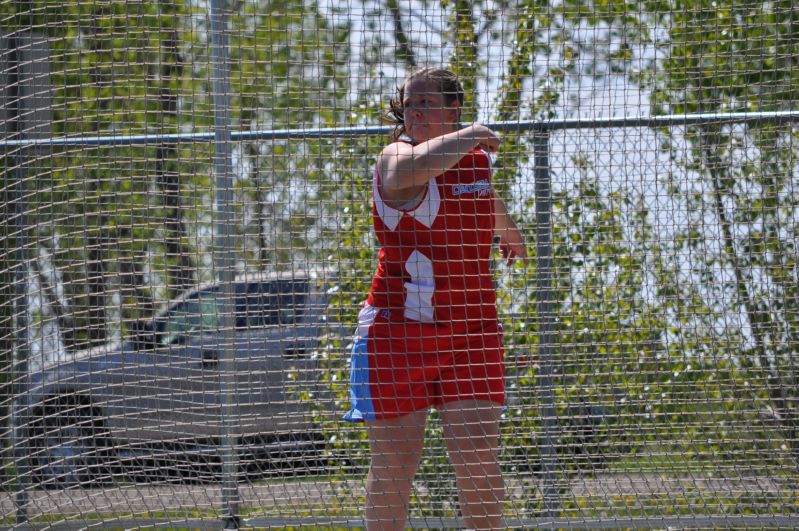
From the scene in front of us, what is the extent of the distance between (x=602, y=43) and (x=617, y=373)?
1.15 meters

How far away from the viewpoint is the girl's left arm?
272 cm

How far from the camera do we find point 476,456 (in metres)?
2.49

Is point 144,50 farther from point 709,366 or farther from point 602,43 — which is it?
point 709,366

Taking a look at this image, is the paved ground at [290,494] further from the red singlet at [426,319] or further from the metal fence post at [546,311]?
the red singlet at [426,319]

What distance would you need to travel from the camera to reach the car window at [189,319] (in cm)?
320

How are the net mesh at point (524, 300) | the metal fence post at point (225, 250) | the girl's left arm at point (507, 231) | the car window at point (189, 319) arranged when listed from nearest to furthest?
the girl's left arm at point (507, 231) → the metal fence post at point (225, 250) → the net mesh at point (524, 300) → the car window at point (189, 319)

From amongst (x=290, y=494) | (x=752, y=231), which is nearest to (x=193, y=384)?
(x=290, y=494)

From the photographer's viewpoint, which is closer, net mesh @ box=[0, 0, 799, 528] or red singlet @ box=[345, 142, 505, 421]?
red singlet @ box=[345, 142, 505, 421]

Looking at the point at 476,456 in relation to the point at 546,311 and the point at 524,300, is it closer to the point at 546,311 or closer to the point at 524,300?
the point at 546,311

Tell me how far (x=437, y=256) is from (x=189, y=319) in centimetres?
121

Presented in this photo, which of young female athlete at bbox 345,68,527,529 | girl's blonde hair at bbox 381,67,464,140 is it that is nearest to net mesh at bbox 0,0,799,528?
girl's blonde hair at bbox 381,67,464,140

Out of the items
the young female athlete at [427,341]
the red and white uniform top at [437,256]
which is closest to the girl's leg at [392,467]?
the young female athlete at [427,341]

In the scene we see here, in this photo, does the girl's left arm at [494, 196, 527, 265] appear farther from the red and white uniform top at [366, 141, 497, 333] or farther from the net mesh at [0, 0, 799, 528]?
the net mesh at [0, 0, 799, 528]

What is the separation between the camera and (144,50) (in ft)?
9.09
